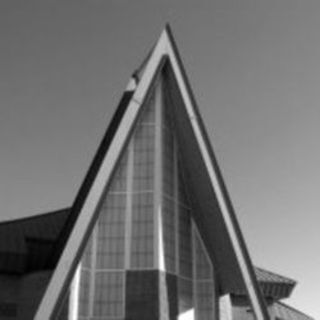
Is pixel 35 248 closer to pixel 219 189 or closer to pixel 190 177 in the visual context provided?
pixel 190 177

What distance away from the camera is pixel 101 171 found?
65.7 ft

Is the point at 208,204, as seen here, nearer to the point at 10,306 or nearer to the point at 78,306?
the point at 78,306

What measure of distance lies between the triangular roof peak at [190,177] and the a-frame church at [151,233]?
0.04 metres

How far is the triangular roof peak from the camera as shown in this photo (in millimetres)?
19719

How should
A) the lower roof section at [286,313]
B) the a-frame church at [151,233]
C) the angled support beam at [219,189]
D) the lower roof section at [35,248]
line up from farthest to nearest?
the lower roof section at [286,313]
the lower roof section at [35,248]
the angled support beam at [219,189]
the a-frame church at [151,233]

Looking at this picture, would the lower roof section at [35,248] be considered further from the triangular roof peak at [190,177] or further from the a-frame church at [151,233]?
the triangular roof peak at [190,177]

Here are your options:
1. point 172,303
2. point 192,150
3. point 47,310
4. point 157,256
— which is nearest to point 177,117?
point 192,150

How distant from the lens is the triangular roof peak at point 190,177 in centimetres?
1972

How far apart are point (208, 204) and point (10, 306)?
10612 mm

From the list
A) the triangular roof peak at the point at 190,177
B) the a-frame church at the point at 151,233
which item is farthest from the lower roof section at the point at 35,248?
the triangular roof peak at the point at 190,177

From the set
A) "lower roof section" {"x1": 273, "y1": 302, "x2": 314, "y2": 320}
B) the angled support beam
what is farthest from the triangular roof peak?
"lower roof section" {"x1": 273, "y1": 302, "x2": 314, "y2": 320}

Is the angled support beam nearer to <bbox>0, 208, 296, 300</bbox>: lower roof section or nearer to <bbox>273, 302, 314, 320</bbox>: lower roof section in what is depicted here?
<bbox>0, 208, 296, 300</bbox>: lower roof section

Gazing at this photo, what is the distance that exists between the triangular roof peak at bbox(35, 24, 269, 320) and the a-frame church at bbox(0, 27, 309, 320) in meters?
0.04

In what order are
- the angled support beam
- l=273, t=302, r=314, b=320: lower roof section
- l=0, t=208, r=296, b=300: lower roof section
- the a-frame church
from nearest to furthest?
1. the a-frame church
2. the angled support beam
3. l=0, t=208, r=296, b=300: lower roof section
4. l=273, t=302, r=314, b=320: lower roof section
